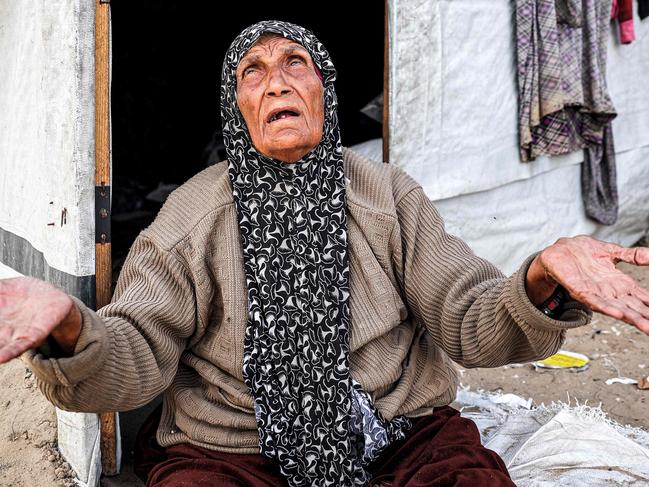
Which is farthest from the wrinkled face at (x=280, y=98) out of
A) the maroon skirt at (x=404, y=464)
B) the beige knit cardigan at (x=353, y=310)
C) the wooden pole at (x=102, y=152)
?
the maroon skirt at (x=404, y=464)

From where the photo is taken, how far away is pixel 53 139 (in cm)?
249

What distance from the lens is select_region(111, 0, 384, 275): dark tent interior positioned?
5.92 meters

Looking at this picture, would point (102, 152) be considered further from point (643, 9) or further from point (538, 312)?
point (643, 9)

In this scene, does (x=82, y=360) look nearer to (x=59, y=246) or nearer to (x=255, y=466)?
(x=255, y=466)

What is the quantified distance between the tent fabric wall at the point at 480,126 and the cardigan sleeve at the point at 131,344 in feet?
5.51

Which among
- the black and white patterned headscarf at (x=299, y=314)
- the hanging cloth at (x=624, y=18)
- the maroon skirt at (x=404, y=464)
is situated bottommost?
the maroon skirt at (x=404, y=464)

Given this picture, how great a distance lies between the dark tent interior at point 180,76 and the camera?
5.92 m

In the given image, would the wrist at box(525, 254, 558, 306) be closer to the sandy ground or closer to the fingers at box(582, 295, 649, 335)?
the fingers at box(582, 295, 649, 335)

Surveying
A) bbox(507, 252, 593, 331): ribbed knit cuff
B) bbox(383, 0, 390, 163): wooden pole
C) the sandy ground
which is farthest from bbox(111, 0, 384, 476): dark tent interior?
bbox(507, 252, 593, 331): ribbed knit cuff

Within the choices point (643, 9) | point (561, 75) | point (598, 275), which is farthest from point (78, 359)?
point (643, 9)

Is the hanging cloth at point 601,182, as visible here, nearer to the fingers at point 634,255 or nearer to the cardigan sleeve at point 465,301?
the cardigan sleeve at point 465,301

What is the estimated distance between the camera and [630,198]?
5594 millimetres

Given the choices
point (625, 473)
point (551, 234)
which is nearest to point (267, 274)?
point (625, 473)

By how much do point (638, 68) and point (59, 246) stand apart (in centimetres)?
436
